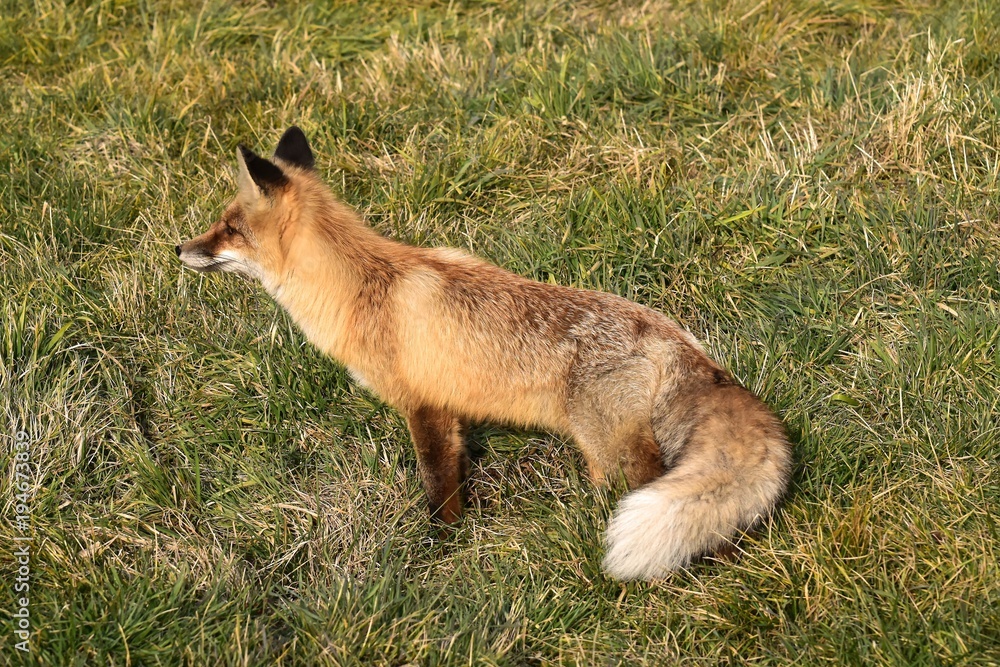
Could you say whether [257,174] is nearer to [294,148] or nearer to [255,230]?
[255,230]

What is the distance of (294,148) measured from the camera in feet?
12.7

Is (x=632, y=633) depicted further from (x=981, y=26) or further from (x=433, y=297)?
(x=981, y=26)

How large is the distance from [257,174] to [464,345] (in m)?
1.03

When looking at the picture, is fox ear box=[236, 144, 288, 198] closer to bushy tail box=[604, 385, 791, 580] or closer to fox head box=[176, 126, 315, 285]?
fox head box=[176, 126, 315, 285]

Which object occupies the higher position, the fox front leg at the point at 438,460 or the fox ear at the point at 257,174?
the fox ear at the point at 257,174

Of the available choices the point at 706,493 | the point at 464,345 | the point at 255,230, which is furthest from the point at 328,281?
the point at 706,493

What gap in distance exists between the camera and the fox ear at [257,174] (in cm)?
329

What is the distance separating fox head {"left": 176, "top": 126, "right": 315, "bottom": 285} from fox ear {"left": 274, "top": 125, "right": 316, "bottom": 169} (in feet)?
0.34

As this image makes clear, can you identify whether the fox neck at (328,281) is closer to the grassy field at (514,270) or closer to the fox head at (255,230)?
the fox head at (255,230)

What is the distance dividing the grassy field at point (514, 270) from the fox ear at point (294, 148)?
0.75 meters

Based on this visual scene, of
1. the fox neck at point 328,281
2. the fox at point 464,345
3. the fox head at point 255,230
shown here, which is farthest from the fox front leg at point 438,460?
the fox head at point 255,230

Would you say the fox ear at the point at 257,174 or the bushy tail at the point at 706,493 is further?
the fox ear at the point at 257,174
